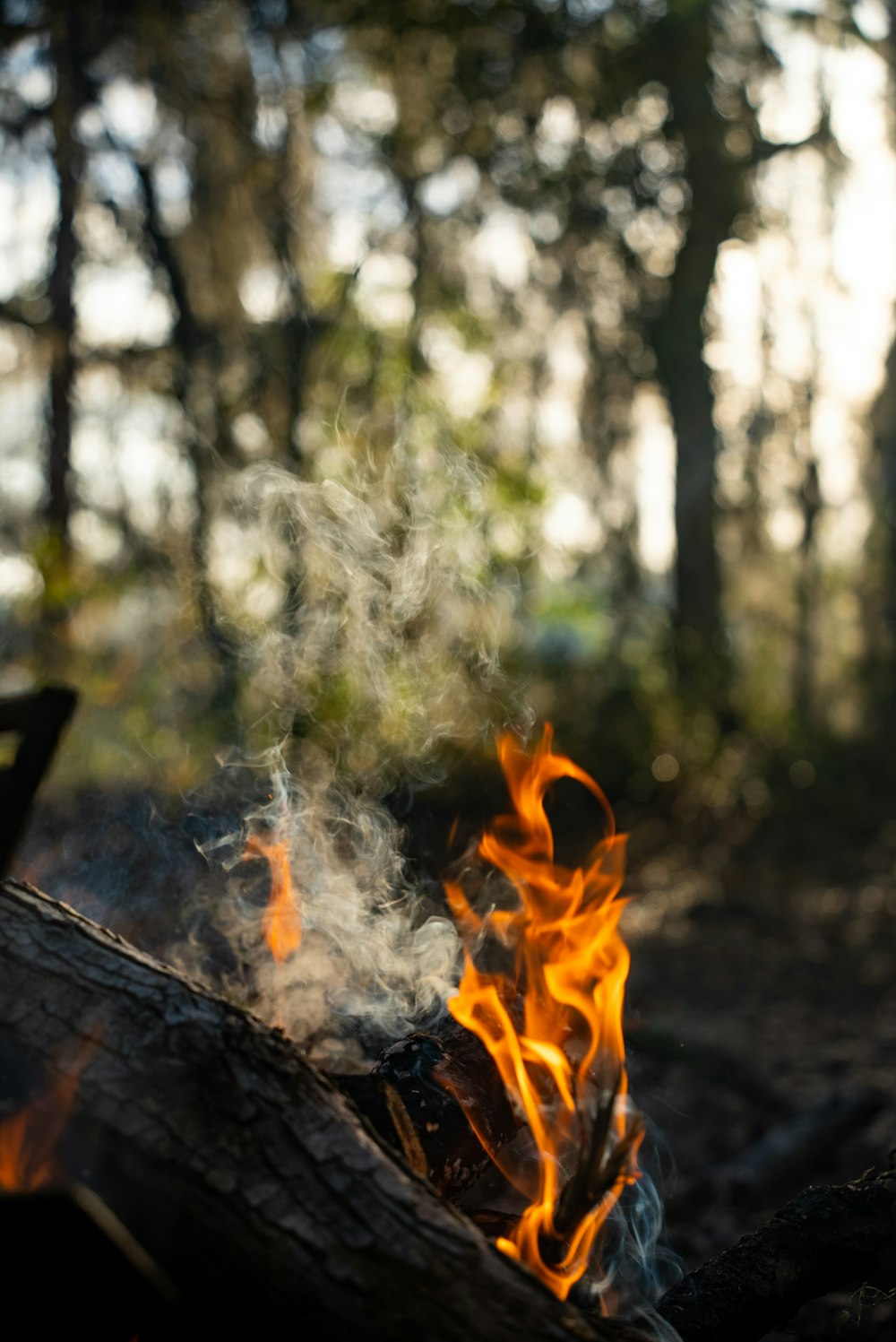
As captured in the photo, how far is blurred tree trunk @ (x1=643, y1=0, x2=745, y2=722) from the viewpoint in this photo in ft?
33.8

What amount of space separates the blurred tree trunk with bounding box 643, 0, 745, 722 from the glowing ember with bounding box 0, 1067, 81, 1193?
31.2 ft

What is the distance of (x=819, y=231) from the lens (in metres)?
13.6

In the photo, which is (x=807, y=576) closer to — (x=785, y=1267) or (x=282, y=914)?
(x=282, y=914)

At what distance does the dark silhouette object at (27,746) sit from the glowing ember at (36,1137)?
44cm

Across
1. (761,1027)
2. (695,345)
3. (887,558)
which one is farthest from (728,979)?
(695,345)

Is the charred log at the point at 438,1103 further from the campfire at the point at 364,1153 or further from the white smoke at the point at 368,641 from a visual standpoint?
the white smoke at the point at 368,641

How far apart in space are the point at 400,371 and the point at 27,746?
302 inches

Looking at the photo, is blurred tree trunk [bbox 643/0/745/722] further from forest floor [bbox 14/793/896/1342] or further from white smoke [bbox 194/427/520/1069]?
white smoke [bbox 194/427/520/1069]

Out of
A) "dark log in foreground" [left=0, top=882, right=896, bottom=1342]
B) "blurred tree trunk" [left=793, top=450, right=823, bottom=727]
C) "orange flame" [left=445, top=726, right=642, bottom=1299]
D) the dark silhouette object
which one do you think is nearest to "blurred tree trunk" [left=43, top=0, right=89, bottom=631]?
"orange flame" [left=445, top=726, right=642, bottom=1299]

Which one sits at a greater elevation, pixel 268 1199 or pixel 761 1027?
pixel 268 1199

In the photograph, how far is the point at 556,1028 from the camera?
8.54 ft

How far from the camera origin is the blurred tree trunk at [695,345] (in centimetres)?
1030

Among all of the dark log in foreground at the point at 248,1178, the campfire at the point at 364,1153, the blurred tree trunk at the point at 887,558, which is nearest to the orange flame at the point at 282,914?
the campfire at the point at 364,1153

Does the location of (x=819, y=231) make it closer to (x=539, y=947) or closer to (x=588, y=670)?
(x=588, y=670)
